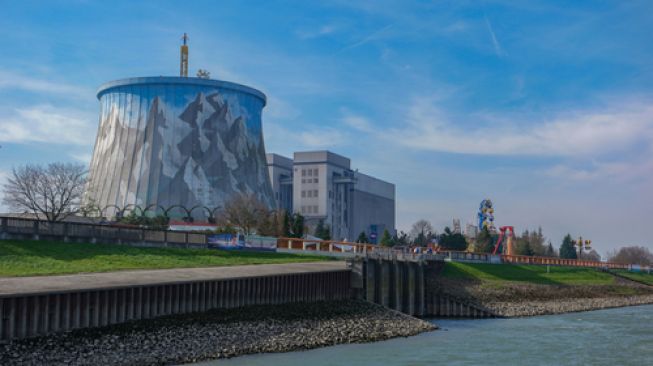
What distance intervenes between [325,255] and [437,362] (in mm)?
35206

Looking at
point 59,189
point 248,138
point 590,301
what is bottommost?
point 590,301

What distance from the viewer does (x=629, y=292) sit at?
295 feet

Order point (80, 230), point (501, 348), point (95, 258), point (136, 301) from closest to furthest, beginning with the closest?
point (136, 301) → point (501, 348) → point (95, 258) → point (80, 230)

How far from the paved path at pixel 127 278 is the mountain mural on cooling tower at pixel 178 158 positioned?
60445 millimetres

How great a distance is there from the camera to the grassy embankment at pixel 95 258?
4094 cm

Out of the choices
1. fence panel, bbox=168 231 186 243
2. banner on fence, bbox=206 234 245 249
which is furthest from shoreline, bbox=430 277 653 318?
fence panel, bbox=168 231 186 243

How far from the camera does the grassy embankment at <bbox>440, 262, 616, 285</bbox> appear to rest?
74938mm

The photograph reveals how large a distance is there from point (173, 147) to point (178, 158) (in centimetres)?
172

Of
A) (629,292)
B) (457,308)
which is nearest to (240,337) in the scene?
(457,308)

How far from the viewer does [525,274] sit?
3334 inches

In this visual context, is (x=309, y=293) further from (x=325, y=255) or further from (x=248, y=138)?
(x=248, y=138)

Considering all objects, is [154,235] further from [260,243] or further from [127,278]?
[127,278]

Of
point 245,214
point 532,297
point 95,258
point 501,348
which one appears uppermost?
point 245,214

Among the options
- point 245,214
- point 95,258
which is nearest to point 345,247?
point 245,214
